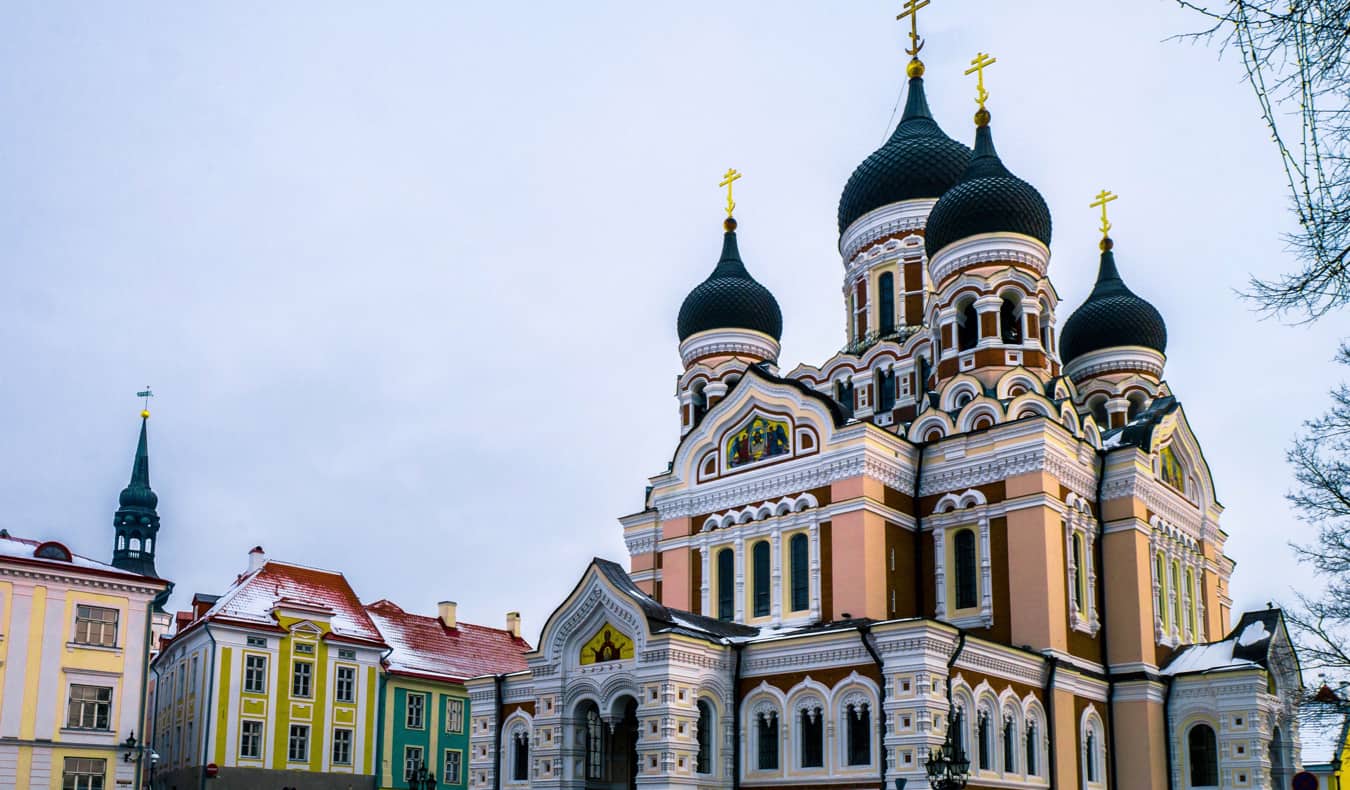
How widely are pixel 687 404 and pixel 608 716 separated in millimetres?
12692

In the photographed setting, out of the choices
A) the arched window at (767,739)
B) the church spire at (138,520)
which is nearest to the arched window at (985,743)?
the arched window at (767,739)

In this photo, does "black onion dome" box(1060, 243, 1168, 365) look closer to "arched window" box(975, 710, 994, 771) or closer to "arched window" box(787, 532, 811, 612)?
"arched window" box(787, 532, 811, 612)

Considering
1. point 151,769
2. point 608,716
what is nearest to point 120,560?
point 151,769

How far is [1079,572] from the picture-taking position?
86.8 ft

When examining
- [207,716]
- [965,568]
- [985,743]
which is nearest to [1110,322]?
[965,568]

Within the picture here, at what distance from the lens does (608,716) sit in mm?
23703

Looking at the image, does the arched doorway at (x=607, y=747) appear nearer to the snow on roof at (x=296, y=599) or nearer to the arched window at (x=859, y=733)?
the arched window at (x=859, y=733)

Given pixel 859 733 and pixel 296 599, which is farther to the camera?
pixel 296 599

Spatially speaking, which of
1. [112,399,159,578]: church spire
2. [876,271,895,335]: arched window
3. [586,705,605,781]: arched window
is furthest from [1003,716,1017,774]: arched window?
[112,399,159,578]: church spire

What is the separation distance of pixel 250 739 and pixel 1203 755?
24.2 metres

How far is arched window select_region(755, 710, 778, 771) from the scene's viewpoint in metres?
23.3

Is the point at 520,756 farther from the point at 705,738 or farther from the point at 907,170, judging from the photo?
the point at 907,170

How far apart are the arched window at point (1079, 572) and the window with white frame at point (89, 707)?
22270mm

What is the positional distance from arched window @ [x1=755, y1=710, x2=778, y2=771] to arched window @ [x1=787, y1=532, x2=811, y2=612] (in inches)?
137
